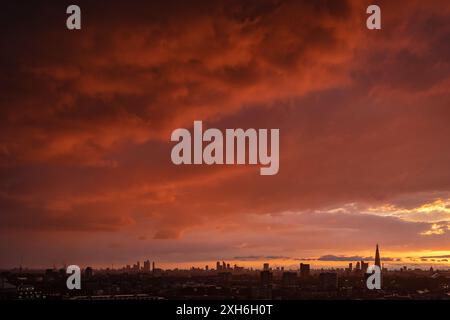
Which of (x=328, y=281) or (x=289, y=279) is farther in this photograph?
(x=289, y=279)

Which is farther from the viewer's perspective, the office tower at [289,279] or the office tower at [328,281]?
the office tower at [289,279]

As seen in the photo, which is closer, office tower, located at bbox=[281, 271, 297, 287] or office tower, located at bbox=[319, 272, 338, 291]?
office tower, located at bbox=[319, 272, 338, 291]
